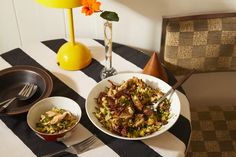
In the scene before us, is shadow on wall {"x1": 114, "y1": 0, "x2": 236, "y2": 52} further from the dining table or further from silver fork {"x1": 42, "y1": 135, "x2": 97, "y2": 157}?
silver fork {"x1": 42, "y1": 135, "x2": 97, "y2": 157}

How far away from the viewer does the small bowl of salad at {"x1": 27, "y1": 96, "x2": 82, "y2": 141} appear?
0.91 meters

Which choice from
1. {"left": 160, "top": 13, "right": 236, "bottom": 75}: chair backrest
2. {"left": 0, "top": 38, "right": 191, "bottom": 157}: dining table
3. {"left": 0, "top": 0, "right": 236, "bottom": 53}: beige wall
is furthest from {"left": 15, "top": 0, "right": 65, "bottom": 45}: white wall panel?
{"left": 160, "top": 13, "right": 236, "bottom": 75}: chair backrest

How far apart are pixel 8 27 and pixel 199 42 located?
34.6 inches

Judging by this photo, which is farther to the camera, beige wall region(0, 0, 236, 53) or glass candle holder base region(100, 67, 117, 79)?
beige wall region(0, 0, 236, 53)

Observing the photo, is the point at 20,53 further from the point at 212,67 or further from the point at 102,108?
the point at 212,67

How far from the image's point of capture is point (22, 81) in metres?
1.15

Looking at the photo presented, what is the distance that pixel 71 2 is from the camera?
3.34 ft

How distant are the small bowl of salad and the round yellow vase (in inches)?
8.8

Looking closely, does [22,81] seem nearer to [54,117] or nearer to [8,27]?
[54,117]

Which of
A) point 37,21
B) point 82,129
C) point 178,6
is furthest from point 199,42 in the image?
point 37,21

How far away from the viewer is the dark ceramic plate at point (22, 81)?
1082 millimetres

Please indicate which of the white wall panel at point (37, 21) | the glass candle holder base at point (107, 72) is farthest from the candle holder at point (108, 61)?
the white wall panel at point (37, 21)

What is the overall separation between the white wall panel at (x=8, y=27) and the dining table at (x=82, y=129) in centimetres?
26

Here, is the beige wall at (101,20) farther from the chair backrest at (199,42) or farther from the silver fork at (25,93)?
the silver fork at (25,93)
